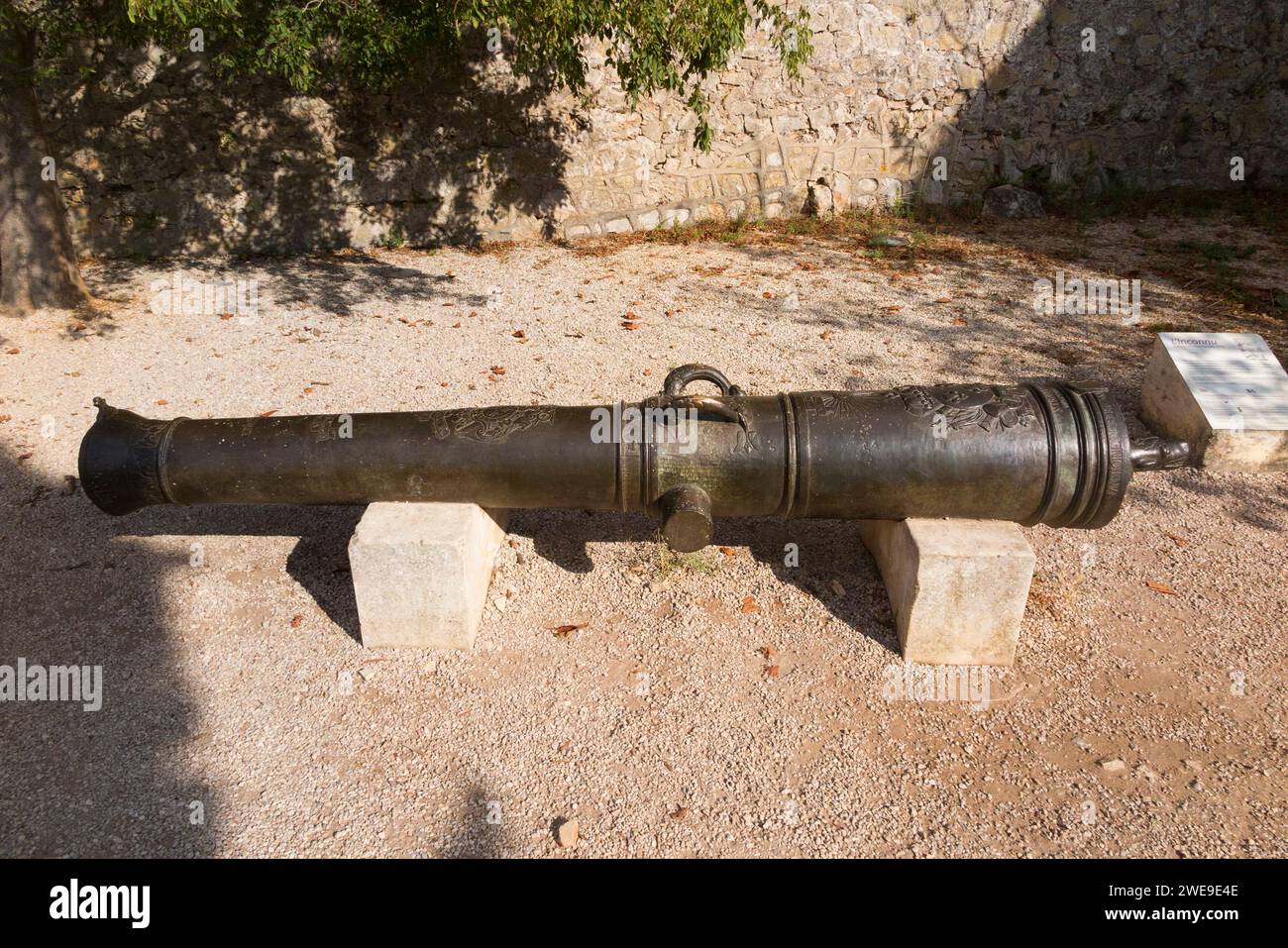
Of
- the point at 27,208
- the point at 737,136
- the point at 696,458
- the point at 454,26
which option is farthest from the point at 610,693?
the point at 737,136

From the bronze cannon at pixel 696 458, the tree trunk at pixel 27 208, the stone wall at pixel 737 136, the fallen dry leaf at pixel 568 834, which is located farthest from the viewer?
the stone wall at pixel 737 136

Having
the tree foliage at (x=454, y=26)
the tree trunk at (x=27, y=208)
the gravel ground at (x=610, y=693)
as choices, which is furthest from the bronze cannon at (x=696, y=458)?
the tree trunk at (x=27, y=208)

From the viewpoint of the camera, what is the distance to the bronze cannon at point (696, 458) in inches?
123

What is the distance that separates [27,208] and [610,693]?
7.18 meters

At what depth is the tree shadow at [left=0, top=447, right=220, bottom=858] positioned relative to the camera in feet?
9.02

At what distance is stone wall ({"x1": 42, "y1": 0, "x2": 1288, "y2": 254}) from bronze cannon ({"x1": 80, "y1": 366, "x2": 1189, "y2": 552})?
671 cm

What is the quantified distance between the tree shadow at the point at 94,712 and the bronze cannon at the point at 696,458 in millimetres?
724

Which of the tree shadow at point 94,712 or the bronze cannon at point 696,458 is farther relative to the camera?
the bronze cannon at point 696,458

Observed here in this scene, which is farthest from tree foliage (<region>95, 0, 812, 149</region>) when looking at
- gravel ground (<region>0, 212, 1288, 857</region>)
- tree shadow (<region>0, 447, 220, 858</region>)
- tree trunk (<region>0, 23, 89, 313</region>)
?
tree shadow (<region>0, 447, 220, 858</region>)

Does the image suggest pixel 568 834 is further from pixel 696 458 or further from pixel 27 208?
pixel 27 208

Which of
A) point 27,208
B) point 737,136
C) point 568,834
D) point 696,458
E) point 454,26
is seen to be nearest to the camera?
point 568,834

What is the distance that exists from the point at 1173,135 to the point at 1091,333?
6.09m

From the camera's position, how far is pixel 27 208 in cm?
685

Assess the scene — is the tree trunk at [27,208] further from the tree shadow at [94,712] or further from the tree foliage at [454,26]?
the tree shadow at [94,712]
